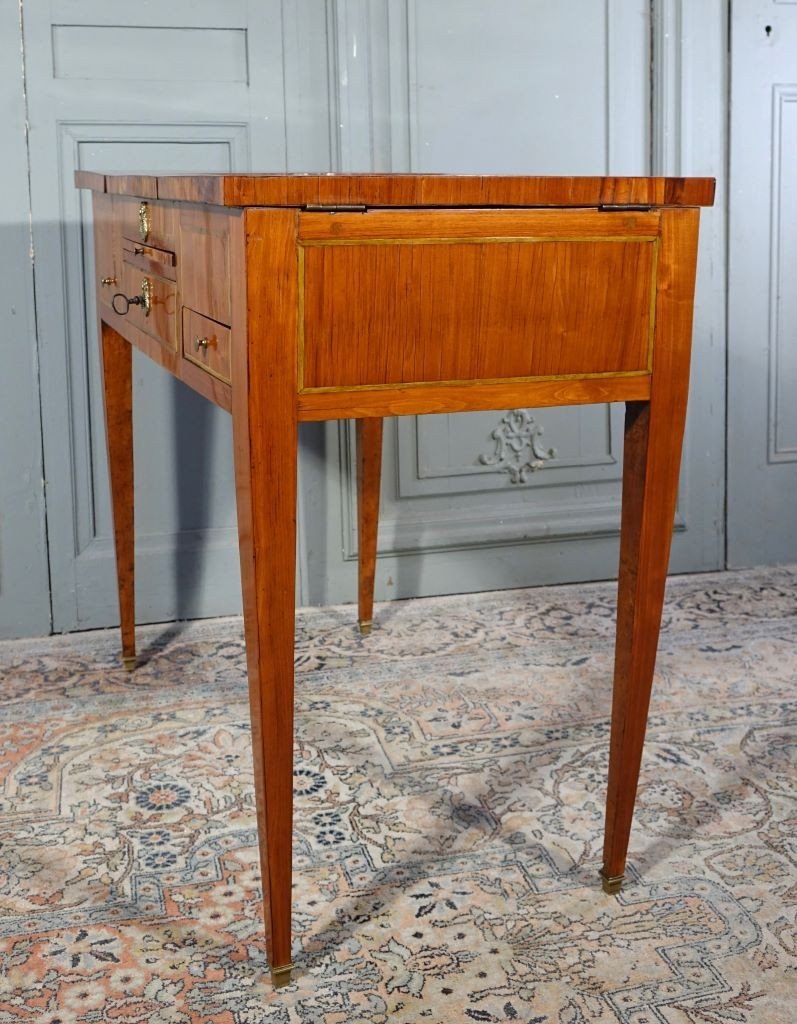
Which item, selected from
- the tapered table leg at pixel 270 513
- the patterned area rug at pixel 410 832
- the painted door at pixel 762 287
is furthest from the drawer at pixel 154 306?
the painted door at pixel 762 287

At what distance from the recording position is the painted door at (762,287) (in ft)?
9.37

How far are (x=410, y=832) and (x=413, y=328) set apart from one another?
0.79m

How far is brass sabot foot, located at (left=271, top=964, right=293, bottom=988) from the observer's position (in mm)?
1401

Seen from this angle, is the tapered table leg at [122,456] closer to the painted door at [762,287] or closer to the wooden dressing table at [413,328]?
the wooden dressing table at [413,328]

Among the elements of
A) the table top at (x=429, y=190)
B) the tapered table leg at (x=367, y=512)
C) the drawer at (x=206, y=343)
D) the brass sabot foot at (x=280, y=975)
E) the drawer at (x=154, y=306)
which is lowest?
the brass sabot foot at (x=280, y=975)

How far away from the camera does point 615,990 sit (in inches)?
54.6

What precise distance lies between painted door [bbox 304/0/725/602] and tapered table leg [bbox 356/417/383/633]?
16 centimetres

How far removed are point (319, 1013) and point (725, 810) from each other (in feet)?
2.46

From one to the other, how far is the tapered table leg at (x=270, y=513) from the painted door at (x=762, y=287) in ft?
6.34

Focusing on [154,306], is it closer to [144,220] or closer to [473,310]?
[144,220]

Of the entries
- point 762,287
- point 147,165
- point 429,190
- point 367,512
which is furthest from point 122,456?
point 762,287

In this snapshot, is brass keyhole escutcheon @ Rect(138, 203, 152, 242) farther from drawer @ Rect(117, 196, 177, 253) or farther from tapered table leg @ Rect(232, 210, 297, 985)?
tapered table leg @ Rect(232, 210, 297, 985)

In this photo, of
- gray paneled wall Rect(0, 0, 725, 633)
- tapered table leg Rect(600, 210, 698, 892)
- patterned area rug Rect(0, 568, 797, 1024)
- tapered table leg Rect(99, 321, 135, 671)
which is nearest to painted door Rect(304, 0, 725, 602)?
gray paneled wall Rect(0, 0, 725, 633)

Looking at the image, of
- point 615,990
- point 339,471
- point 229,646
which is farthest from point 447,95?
point 615,990
